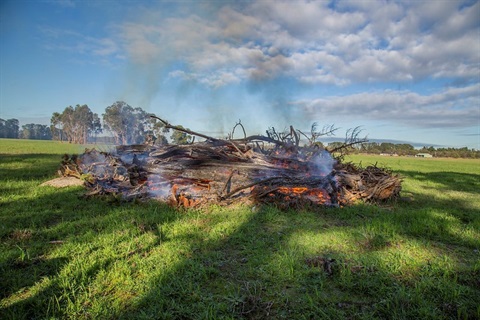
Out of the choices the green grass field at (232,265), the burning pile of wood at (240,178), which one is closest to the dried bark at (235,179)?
the burning pile of wood at (240,178)

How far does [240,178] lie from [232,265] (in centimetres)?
362

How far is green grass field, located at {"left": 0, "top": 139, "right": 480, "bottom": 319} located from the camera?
97.1 inches

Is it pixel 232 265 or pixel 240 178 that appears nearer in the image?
pixel 232 265

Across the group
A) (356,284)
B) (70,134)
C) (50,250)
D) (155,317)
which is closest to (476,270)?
(356,284)

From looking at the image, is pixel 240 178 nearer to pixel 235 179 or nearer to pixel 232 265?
pixel 235 179

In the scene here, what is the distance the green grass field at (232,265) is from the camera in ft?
8.09

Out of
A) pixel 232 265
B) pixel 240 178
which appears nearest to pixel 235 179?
pixel 240 178

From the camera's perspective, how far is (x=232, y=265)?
333cm

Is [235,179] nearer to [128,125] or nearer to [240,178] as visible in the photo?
[240,178]

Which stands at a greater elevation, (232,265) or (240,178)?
(240,178)

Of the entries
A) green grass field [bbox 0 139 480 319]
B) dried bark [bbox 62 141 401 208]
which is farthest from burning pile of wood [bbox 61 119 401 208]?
green grass field [bbox 0 139 480 319]

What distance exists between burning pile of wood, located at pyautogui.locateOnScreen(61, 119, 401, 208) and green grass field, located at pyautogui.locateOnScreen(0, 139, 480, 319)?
2.97 ft

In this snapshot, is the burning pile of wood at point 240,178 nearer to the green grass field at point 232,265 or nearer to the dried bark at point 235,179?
the dried bark at point 235,179

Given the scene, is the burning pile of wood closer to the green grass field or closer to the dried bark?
the dried bark
